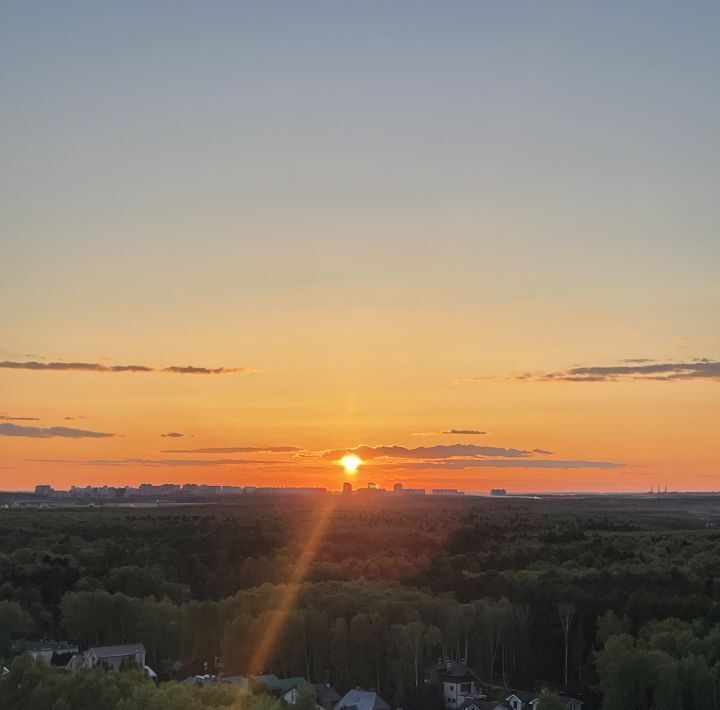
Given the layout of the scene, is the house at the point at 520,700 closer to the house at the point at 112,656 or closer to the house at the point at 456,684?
the house at the point at 456,684


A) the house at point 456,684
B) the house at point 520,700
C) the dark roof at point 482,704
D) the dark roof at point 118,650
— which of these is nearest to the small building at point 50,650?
the dark roof at point 118,650

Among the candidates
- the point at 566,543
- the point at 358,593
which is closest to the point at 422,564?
the point at 566,543

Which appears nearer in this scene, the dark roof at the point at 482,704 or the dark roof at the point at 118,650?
the dark roof at the point at 482,704

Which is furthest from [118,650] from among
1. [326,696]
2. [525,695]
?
[525,695]

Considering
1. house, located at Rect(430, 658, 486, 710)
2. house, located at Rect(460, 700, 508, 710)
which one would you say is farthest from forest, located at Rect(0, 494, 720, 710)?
house, located at Rect(460, 700, 508, 710)

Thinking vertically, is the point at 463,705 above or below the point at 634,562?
below

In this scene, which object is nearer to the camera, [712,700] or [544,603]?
[712,700]

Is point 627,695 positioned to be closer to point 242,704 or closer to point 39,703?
point 242,704
